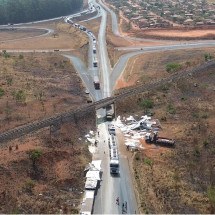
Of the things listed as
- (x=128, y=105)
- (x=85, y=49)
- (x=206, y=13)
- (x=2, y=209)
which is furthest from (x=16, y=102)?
(x=206, y=13)

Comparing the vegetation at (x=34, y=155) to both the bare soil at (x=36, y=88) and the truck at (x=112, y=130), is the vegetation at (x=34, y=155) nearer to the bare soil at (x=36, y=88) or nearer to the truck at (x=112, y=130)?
the bare soil at (x=36, y=88)

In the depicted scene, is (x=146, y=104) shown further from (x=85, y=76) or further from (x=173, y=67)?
(x=85, y=76)

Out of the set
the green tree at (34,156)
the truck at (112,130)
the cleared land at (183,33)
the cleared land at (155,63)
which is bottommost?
the cleared land at (183,33)

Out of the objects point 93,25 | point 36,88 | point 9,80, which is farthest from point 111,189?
point 93,25

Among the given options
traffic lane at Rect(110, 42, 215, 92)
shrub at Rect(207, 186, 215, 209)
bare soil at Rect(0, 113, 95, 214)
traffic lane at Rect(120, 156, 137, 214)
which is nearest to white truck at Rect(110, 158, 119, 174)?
traffic lane at Rect(120, 156, 137, 214)

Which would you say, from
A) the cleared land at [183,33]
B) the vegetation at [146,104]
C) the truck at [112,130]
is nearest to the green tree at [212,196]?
the truck at [112,130]
